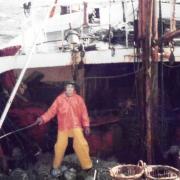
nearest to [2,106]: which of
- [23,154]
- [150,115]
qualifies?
[23,154]

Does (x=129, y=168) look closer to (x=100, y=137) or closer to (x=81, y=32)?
(x=100, y=137)

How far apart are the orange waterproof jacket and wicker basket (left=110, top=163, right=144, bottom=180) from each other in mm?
1195

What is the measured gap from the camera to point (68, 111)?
396 inches

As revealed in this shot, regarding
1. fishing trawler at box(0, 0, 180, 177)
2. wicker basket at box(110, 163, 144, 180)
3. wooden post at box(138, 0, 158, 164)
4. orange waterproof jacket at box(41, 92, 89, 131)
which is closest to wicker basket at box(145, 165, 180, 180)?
wicker basket at box(110, 163, 144, 180)

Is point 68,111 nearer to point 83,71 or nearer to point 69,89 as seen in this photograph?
point 69,89

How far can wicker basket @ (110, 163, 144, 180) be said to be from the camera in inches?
359

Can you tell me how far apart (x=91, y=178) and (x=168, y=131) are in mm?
2596

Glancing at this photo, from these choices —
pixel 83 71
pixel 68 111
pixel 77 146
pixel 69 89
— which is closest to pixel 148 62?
pixel 83 71

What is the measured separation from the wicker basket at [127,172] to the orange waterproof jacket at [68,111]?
1.20 m

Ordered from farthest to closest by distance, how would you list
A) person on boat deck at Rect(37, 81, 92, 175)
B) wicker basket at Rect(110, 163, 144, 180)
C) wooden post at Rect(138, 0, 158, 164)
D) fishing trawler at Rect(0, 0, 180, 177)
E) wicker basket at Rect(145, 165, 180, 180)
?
fishing trawler at Rect(0, 0, 180, 177)
wooden post at Rect(138, 0, 158, 164)
person on boat deck at Rect(37, 81, 92, 175)
wicker basket at Rect(145, 165, 180, 180)
wicker basket at Rect(110, 163, 144, 180)

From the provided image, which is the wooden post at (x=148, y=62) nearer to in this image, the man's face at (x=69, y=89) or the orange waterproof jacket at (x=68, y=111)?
the orange waterproof jacket at (x=68, y=111)

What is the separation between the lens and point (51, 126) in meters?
11.9

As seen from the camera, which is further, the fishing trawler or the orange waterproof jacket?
the fishing trawler

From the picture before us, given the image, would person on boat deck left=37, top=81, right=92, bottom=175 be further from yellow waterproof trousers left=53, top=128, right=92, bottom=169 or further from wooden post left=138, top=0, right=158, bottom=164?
wooden post left=138, top=0, right=158, bottom=164
